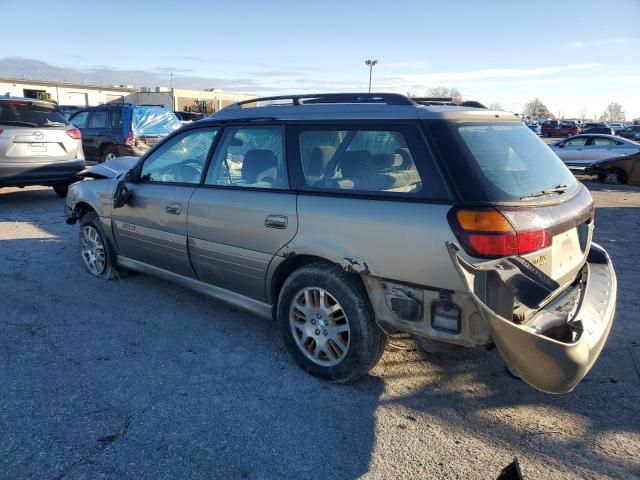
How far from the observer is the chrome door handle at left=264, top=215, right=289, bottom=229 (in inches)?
129

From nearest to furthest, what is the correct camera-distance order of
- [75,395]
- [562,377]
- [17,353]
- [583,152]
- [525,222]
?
[562,377] < [525,222] < [75,395] < [17,353] < [583,152]

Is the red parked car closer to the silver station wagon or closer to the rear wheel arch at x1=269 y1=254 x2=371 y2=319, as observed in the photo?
the silver station wagon

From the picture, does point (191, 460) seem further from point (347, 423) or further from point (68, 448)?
point (347, 423)

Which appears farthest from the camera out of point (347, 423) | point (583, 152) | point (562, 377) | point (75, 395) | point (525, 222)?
point (583, 152)

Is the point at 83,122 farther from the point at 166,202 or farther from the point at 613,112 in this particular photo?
the point at 613,112

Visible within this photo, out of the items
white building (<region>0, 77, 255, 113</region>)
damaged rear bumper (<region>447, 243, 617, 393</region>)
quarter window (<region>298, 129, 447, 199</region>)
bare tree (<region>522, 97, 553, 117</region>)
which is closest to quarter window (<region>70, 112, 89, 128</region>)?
quarter window (<region>298, 129, 447, 199</region>)

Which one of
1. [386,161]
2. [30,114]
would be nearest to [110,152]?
[30,114]

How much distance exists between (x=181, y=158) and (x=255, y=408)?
231cm

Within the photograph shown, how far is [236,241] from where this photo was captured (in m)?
3.62

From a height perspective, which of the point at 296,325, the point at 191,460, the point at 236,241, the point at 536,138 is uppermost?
the point at 536,138

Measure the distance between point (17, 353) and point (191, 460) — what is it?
75.8 inches

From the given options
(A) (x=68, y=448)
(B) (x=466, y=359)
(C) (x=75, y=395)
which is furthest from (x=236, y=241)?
(B) (x=466, y=359)

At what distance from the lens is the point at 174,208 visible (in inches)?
161

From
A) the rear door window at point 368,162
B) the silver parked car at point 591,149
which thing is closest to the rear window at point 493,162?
the rear door window at point 368,162
